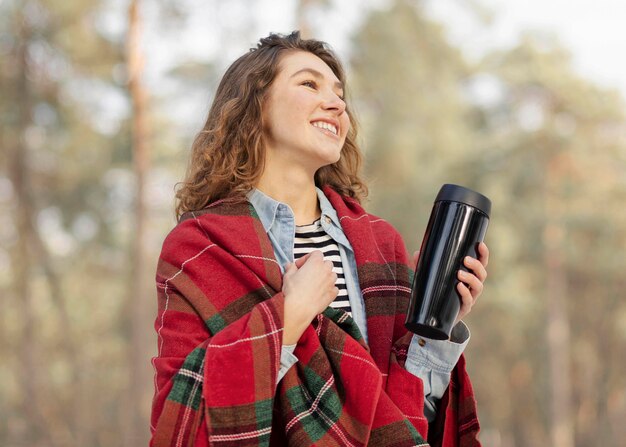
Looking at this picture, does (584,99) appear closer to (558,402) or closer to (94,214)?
(558,402)

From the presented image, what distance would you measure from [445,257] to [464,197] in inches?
5.8

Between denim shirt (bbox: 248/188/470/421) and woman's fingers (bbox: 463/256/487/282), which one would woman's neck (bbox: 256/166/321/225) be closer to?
denim shirt (bbox: 248/188/470/421)

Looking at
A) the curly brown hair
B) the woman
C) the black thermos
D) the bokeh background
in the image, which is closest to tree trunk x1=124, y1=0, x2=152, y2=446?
the bokeh background

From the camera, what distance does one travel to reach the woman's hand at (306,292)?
1.71 meters

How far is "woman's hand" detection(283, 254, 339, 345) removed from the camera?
1712mm

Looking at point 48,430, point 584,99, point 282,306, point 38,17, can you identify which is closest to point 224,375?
point 282,306

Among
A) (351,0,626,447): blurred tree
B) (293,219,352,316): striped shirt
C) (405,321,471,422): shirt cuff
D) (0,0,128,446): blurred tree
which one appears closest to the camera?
(405,321,471,422): shirt cuff

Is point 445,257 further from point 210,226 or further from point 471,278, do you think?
point 210,226

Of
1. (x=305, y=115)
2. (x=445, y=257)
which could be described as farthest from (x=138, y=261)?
(x=445, y=257)

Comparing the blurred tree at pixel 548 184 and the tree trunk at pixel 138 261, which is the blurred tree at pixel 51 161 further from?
the blurred tree at pixel 548 184

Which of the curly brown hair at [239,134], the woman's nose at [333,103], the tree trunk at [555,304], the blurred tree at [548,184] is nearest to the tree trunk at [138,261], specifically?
the blurred tree at [548,184]

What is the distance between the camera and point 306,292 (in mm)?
1737

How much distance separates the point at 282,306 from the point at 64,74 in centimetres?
1416

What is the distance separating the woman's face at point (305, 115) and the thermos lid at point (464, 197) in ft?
1.11
